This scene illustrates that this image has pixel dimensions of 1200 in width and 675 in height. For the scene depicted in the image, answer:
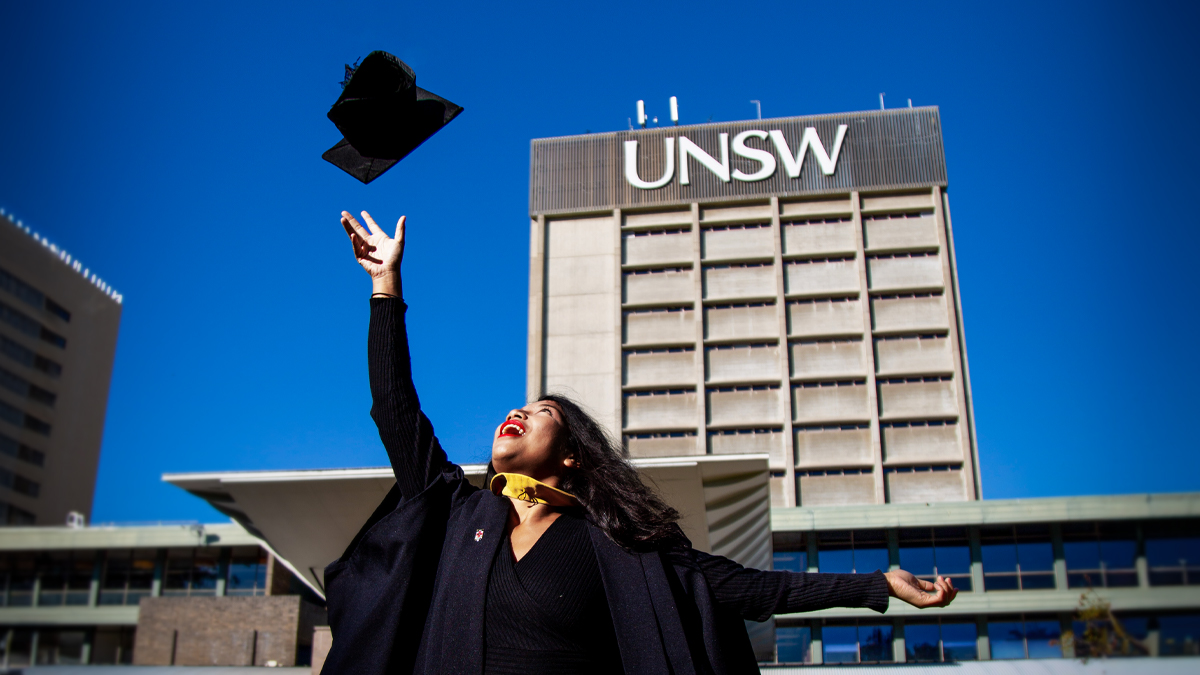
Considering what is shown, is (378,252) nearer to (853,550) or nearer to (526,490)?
(526,490)

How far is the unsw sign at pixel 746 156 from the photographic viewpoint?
51.5 m

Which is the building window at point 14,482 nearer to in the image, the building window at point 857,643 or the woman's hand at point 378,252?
the woman's hand at point 378,252

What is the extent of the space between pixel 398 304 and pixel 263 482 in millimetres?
13820

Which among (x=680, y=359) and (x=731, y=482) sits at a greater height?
(x=680, y=359)

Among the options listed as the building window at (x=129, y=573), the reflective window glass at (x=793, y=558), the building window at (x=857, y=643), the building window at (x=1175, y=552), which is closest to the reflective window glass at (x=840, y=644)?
the building window at (x=857, y=643)

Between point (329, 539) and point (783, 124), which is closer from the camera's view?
point (329, 539)

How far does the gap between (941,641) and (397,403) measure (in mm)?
36092

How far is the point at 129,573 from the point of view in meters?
38.2

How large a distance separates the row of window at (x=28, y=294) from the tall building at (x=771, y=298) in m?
45.3

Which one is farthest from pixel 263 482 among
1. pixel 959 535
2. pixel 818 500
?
pixel 818 500

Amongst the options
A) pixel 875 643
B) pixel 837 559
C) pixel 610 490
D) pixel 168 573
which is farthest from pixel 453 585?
pixel 168 573

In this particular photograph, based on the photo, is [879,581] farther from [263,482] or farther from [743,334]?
[743,334]

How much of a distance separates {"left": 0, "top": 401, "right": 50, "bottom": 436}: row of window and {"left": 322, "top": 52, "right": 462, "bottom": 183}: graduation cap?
3.99ft

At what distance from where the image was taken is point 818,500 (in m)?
46.0
